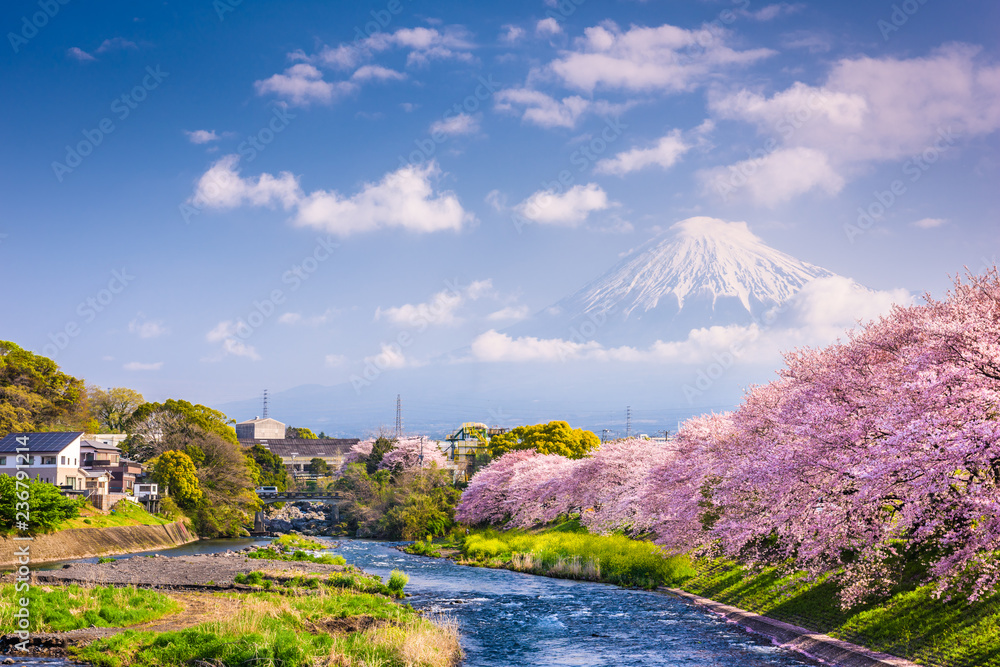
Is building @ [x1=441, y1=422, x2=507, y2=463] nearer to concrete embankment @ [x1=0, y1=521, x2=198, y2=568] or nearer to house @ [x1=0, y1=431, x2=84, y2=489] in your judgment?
concrete embankment @ [x1=0, y1=521, x2=198, y2=568]

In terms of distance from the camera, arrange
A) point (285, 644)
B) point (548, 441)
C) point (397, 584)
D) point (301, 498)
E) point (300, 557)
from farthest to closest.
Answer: point (301, 498)
point (548, 441)
point (300, 557)
point (397, 584)
point (285, 644)

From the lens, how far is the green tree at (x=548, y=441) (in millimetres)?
72125

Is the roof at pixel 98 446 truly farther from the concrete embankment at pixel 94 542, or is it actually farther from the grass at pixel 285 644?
the grass at pixel 285 644

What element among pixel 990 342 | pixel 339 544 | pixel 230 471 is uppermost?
pixel 990 342

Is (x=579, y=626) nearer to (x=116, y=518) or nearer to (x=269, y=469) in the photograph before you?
(x=116, y=518)

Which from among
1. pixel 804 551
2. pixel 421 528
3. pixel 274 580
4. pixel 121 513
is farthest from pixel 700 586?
pixel 121 513

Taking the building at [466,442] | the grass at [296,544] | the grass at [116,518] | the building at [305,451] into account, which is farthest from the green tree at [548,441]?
the building at [305,451]

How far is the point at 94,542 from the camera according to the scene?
165 ft

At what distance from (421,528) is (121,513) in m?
24.3

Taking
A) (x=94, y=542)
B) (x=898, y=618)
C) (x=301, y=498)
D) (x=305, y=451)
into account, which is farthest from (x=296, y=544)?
(x=305, y=451)

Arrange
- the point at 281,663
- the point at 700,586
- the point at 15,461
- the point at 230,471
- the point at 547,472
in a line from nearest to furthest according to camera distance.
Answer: the point at 281,663
the point at 700,586
the point at 15,461
the point at 547,472
the point at 230,471

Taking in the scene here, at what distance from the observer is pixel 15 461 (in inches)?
2221

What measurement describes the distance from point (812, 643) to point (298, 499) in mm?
70960

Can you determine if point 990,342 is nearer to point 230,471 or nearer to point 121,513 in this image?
point 121,513
